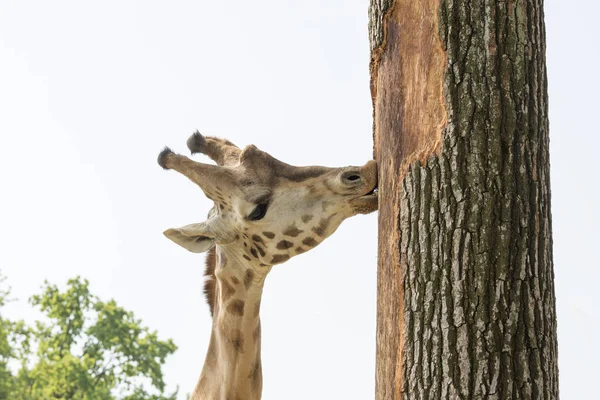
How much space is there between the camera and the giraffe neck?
5.84 m

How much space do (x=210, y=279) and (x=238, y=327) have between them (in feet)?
2.03

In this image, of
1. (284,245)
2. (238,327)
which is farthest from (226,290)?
(284,245)

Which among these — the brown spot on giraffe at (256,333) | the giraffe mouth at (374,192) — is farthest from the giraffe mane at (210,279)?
the giraffe mouth at (374,192)

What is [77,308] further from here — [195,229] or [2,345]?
[195,229]

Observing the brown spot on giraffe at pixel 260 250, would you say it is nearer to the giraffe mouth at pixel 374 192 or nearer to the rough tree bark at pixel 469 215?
the giraffe mouth at pixel 374 192

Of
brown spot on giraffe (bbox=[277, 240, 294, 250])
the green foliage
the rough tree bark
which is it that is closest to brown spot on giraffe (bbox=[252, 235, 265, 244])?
brown spot on giraffe (bbox=[277, 240, 294, 250])

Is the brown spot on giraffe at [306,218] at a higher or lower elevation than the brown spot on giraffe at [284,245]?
higher

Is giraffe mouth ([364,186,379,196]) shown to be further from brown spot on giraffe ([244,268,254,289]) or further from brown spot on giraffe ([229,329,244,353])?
brown spot on giraffe ([229,329,244,353])

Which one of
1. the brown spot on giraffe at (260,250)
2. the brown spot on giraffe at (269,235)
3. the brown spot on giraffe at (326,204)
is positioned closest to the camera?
the brown spot on giraffe at (326,204)

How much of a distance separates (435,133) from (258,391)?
2.43 m

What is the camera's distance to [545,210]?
4.20 metres

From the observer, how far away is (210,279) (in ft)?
21.0

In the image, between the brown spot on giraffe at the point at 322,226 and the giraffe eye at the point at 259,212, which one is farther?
the giraffe eye at the point at 259,212

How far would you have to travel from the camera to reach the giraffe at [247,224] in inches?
208
